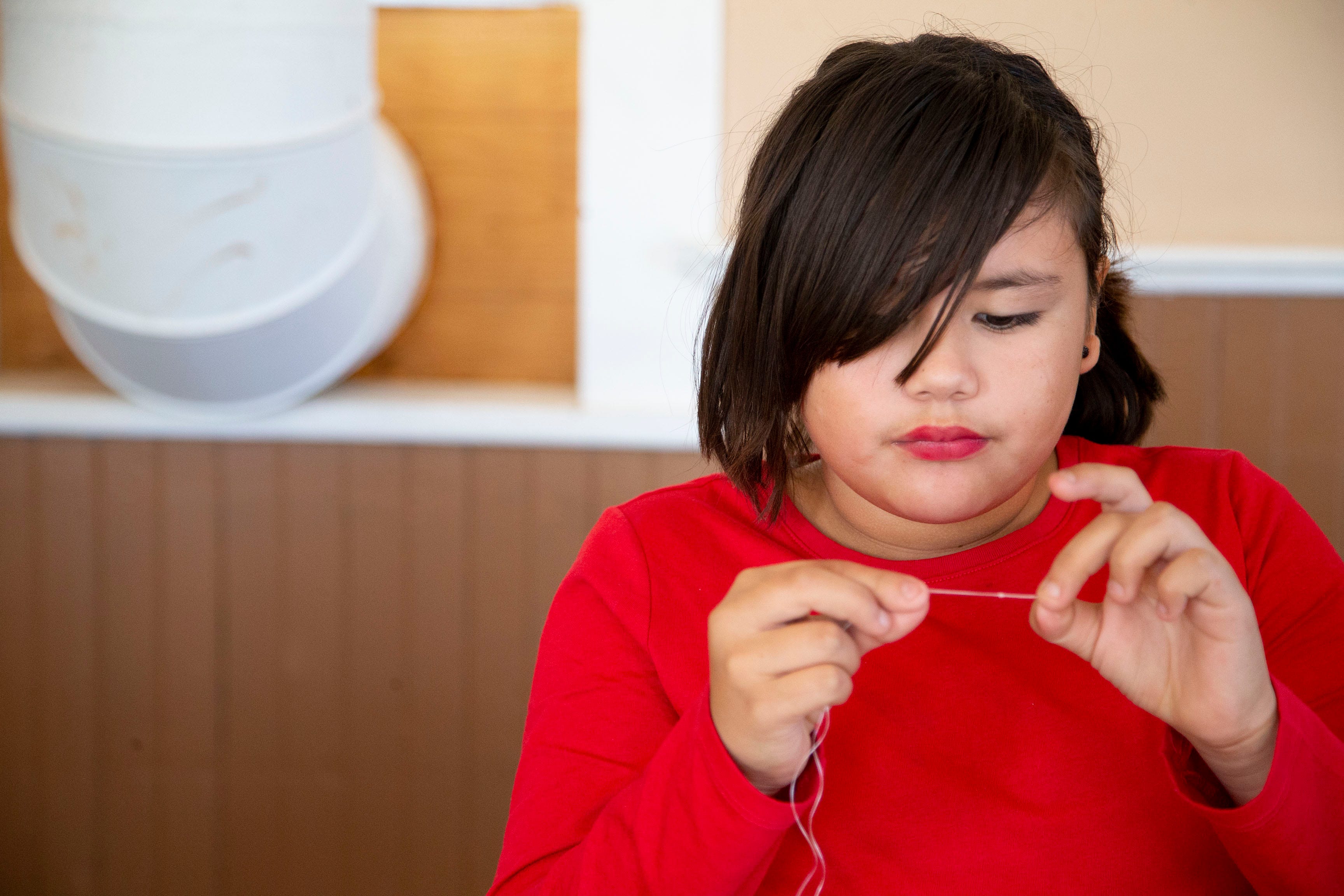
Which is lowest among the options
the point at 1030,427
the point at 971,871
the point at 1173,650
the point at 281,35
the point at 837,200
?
the point at 971,871

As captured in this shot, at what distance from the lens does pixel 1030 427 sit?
663 mm

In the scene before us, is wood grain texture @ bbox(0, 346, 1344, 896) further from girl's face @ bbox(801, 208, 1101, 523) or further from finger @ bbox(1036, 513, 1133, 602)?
finger @ bbox(1036, 513, 1133, 602)

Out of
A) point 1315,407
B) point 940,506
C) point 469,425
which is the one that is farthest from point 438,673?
point 1315,407

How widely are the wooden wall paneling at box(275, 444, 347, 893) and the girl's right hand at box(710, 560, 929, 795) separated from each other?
0.98 m

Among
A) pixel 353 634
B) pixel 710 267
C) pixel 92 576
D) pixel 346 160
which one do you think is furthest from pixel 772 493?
pixel 92 576

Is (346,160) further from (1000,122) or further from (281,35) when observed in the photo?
(1000,122)

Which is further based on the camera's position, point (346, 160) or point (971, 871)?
point (346, 160)

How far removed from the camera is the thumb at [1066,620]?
21.9 inches

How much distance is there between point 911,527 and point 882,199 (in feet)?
0.82

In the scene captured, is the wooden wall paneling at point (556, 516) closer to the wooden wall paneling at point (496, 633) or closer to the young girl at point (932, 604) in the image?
the wooden wall paneling at point (496, 633)

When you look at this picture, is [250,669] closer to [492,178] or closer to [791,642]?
[492,178]

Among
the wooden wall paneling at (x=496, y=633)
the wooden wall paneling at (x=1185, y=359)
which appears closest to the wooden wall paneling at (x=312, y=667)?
the wooden wall paneling at (x=496, y=633)

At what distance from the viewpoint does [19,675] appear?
1.48m

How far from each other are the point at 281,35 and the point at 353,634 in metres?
0.74
